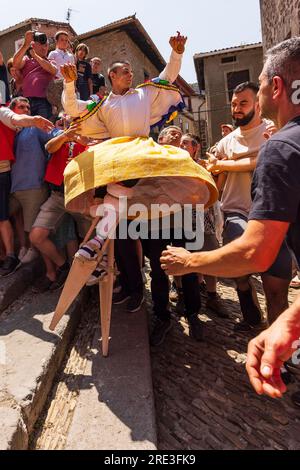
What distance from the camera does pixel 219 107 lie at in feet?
68.1

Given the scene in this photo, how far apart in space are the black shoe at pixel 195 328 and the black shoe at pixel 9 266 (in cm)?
183

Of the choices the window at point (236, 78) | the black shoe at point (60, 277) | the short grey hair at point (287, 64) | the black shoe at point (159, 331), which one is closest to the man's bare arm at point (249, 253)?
the short grey hair at point (287, 64)

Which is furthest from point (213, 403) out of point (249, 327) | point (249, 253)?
point (249, 253)

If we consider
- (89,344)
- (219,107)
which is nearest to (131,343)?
(89,344)

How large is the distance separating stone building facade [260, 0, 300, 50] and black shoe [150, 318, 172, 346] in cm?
588

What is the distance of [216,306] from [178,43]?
2376 millimetres

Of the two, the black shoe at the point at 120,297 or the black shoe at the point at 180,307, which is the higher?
the black shoe at the point at 120,297

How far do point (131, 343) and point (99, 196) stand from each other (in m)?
1.10

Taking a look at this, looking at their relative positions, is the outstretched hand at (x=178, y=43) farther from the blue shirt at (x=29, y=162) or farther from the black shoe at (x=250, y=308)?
the black shoe at (x=250, y=308)

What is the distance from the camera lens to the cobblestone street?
6.94ft

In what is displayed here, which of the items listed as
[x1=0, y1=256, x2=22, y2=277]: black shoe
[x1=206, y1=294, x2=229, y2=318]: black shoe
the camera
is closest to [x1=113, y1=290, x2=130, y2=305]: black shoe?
[x1=206, y1=294, x2=229, y2=318]: black shoe

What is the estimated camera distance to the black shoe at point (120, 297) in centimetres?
359

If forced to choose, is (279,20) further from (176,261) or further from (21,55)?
(176,261)
